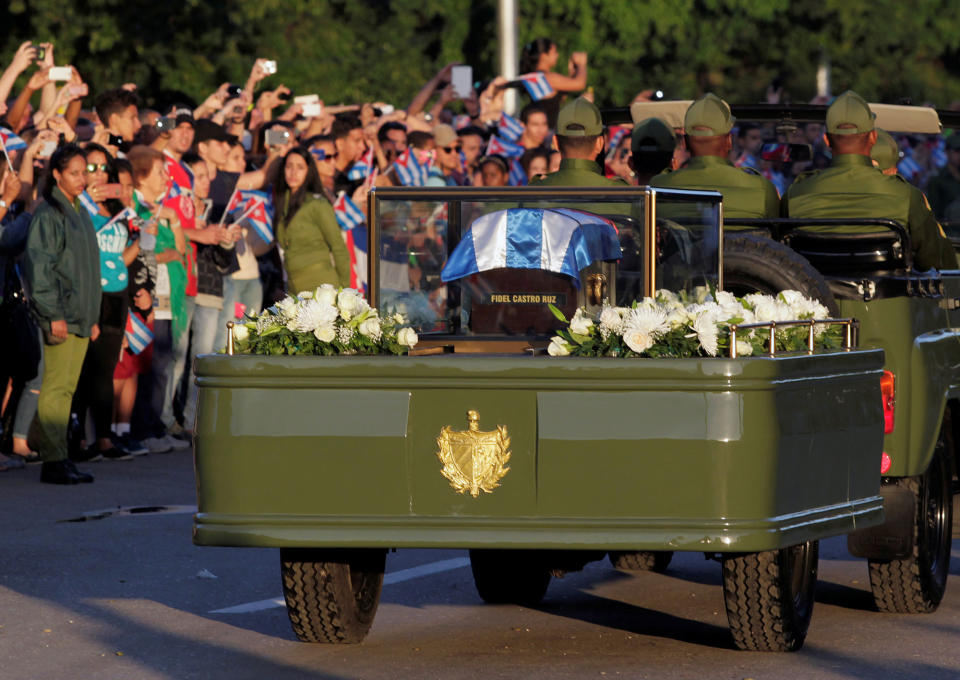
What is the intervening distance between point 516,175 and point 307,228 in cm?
406

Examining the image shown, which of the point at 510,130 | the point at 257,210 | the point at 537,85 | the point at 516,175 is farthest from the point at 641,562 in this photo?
the point at 537,85

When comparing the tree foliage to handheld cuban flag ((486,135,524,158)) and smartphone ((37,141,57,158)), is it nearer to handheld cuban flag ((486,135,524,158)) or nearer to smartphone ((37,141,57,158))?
handheld cuban flag ((486,135,524,158))

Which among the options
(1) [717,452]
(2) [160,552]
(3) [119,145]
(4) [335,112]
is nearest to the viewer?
(1) [717,452]

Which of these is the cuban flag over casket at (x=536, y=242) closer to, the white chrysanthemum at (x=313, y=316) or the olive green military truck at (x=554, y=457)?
the olive green military truck at (x=554, y=457)

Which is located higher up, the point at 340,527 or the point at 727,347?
the point at 727,347

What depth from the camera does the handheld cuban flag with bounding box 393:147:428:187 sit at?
19.8 metres

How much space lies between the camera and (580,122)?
10.9 metres

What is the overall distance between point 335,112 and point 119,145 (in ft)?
16.9

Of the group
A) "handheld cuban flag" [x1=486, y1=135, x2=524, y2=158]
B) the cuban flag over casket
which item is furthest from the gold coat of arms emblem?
"handheld cuban flag" [x1=486, y1=135, x2=524, y2=158]

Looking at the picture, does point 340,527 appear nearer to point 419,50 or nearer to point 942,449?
point 942,449

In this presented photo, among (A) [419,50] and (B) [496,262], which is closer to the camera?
(B) [496,262]

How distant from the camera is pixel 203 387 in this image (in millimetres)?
8391

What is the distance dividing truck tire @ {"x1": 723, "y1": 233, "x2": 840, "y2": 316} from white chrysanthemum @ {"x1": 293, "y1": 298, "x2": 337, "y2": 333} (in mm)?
1932

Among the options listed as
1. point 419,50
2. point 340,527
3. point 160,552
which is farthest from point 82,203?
point 419,50
